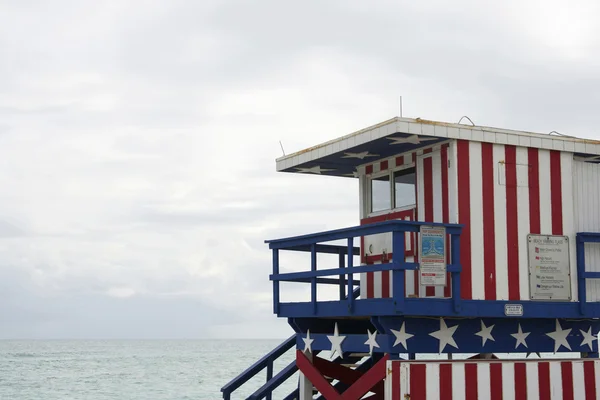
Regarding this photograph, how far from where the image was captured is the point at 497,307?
1232 cm

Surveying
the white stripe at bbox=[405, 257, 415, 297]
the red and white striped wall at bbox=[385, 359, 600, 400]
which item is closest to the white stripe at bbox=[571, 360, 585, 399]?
the red and white striped wall at bbox=[385, 359, 600, 400]

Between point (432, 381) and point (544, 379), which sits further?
point (544, 379)

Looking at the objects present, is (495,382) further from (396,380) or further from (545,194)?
(545,194)

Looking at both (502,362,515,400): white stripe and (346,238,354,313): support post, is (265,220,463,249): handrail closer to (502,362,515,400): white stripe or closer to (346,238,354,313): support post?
(346,238,354,313): support post

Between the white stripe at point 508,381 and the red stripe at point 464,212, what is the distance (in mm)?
1108

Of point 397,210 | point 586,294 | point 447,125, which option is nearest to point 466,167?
point 447,125

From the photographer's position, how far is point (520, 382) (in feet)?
38.1

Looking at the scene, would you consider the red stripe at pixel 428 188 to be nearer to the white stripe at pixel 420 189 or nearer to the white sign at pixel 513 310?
the white stripe at pixel 420 189

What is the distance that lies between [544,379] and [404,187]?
349 cm

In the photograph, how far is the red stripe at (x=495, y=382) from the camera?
11336 millimetres

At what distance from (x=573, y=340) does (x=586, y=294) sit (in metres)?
0.72

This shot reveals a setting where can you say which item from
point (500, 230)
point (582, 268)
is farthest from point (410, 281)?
point (582, 268)

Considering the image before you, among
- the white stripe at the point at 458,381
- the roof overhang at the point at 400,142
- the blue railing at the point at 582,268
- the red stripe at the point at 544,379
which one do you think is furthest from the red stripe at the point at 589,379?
→ the roof overhang at the point at 400,142

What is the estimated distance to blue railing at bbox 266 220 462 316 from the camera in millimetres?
11406
